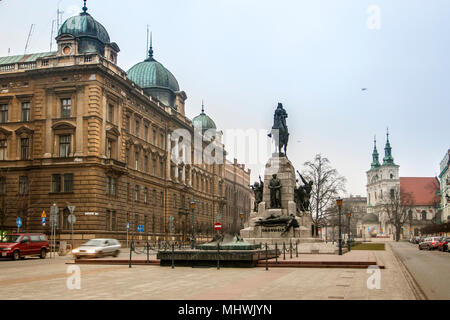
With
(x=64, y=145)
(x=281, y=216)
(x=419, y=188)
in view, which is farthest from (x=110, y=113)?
(x=419, y=188)

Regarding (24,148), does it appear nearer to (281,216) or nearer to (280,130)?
(280,130)

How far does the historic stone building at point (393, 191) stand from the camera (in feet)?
547

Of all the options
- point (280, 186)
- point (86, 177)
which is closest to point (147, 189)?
point (86, 177)

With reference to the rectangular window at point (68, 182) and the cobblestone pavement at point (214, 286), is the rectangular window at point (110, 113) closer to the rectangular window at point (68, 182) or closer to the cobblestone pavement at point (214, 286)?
the rectangular window at point (68, 182)

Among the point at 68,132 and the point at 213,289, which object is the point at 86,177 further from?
the point at 213,289

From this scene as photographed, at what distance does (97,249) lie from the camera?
103ft

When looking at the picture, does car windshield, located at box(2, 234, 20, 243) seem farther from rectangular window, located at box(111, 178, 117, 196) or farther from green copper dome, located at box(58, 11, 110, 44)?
green copper dome, located at box(58, 11, 110, 44)

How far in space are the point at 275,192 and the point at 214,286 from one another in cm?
2319

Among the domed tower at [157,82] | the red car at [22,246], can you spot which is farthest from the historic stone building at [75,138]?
the domed tower at [157,82]

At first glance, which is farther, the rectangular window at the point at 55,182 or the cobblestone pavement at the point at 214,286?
the rectangular window at the point at 55,182

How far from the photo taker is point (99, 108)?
54.1m

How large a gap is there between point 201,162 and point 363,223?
91813 millimetres

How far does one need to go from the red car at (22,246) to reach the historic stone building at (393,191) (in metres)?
140

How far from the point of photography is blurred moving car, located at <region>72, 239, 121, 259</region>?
3098 centimetres
